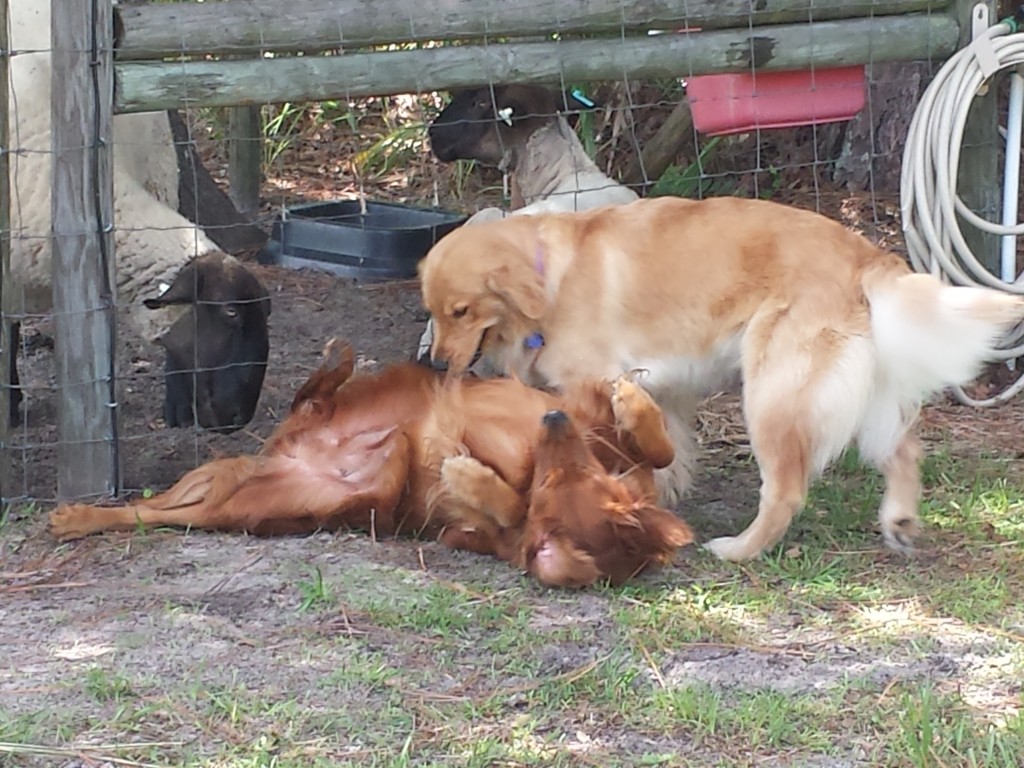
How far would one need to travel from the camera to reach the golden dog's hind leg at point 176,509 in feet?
14.6

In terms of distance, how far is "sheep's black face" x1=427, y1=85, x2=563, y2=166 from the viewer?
7.39 metres

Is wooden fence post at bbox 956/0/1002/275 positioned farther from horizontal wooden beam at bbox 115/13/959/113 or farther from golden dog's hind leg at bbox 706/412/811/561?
golden dog's hind leg at bbox 706/412/811/561

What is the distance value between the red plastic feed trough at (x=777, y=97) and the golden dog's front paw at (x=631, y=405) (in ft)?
6.02

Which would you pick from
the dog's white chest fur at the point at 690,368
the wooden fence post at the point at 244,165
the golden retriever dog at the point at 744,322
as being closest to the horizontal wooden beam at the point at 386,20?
the golden retriever dog at the point at 744,322

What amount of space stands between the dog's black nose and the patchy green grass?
49 centimetres

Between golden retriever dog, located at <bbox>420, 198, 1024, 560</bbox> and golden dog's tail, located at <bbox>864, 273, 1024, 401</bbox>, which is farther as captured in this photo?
golden retriever dog, located at <bbox>420, 198, 1024, 560</bbox>

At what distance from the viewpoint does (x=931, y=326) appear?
13.7ft

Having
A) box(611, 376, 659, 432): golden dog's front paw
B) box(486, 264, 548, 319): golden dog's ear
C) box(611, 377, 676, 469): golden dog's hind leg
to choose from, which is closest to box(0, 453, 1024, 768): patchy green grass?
box(611, 377, 676, 469): golden dog's hind leg

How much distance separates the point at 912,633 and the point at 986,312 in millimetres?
1001

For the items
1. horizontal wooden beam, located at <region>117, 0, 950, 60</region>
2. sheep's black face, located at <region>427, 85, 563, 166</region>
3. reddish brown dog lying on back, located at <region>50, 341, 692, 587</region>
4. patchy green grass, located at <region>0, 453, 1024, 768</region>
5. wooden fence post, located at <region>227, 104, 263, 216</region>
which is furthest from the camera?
wooden fence post, located at <region>227, 104, 263, 216</region>

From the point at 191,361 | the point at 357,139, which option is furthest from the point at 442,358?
the point at 357,139

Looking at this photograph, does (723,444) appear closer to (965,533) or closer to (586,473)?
(965,533)

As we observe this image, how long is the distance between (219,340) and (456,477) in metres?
1.78

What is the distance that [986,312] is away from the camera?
4.10 m
